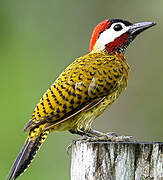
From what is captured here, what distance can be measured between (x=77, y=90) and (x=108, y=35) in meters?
1.37

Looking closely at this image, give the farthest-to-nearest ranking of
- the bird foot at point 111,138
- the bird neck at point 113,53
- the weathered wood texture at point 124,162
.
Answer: the bird neck at point 113,53 → the bird foot at point 111,138 → the weathered wood texture at point 124,162

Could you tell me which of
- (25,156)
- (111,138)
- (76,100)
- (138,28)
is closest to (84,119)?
(76,100)

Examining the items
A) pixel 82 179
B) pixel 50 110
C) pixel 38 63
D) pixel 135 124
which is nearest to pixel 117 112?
pixel 135 124

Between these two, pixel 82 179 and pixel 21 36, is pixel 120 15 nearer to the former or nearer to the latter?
pixel 21 36

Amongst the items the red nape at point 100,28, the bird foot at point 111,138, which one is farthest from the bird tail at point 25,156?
the red nape at point 100,28

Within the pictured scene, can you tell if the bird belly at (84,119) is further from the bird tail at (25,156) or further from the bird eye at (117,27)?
the bird eye at (117,27)

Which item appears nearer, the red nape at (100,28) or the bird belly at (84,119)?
the bird belly at (84,119)

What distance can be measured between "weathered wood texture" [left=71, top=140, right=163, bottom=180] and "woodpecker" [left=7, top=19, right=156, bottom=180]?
116 centimetres

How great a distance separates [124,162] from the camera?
5.51m

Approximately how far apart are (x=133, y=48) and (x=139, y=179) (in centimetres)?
650

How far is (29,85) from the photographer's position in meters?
13.7

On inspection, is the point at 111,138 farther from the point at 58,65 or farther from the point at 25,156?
the point at 58,65

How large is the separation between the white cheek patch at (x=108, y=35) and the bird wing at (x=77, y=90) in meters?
0.60

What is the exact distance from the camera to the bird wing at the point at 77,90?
6.85m
